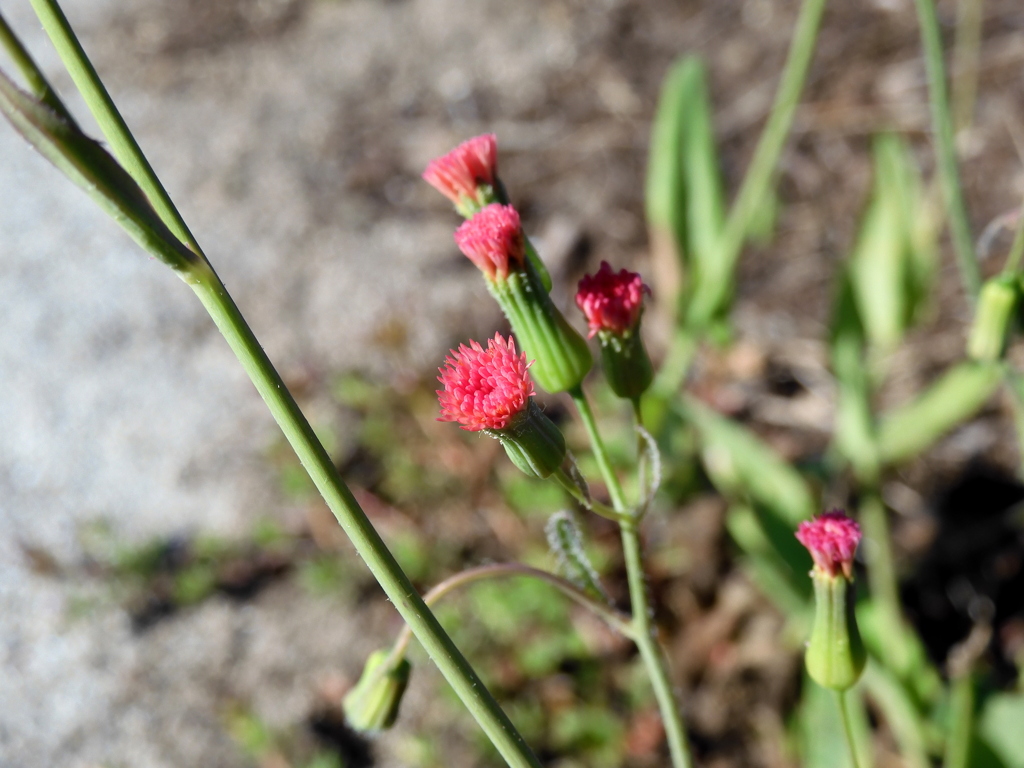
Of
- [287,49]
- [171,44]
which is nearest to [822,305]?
[287,49]

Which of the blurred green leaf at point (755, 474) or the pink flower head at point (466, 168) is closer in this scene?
the pink flower head at point (466, 168)

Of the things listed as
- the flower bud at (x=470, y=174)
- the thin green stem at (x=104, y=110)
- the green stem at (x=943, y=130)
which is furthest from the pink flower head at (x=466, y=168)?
the green stem at (x=943, y=130)

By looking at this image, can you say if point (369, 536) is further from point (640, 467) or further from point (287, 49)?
point (287, 49)

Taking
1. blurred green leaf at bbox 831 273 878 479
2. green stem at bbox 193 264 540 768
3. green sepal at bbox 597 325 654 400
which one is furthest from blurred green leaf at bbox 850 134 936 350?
green stem at bbox 193 264 540 768

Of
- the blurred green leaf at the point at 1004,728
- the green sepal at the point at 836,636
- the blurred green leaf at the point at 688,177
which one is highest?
the blurred green leaf at the point at 688,177

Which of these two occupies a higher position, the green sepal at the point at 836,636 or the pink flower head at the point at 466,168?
the pink flower head at the point at 466,168

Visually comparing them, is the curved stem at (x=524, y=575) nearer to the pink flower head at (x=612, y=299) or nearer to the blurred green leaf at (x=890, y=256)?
the pink flower head at (x=612, y=299)
